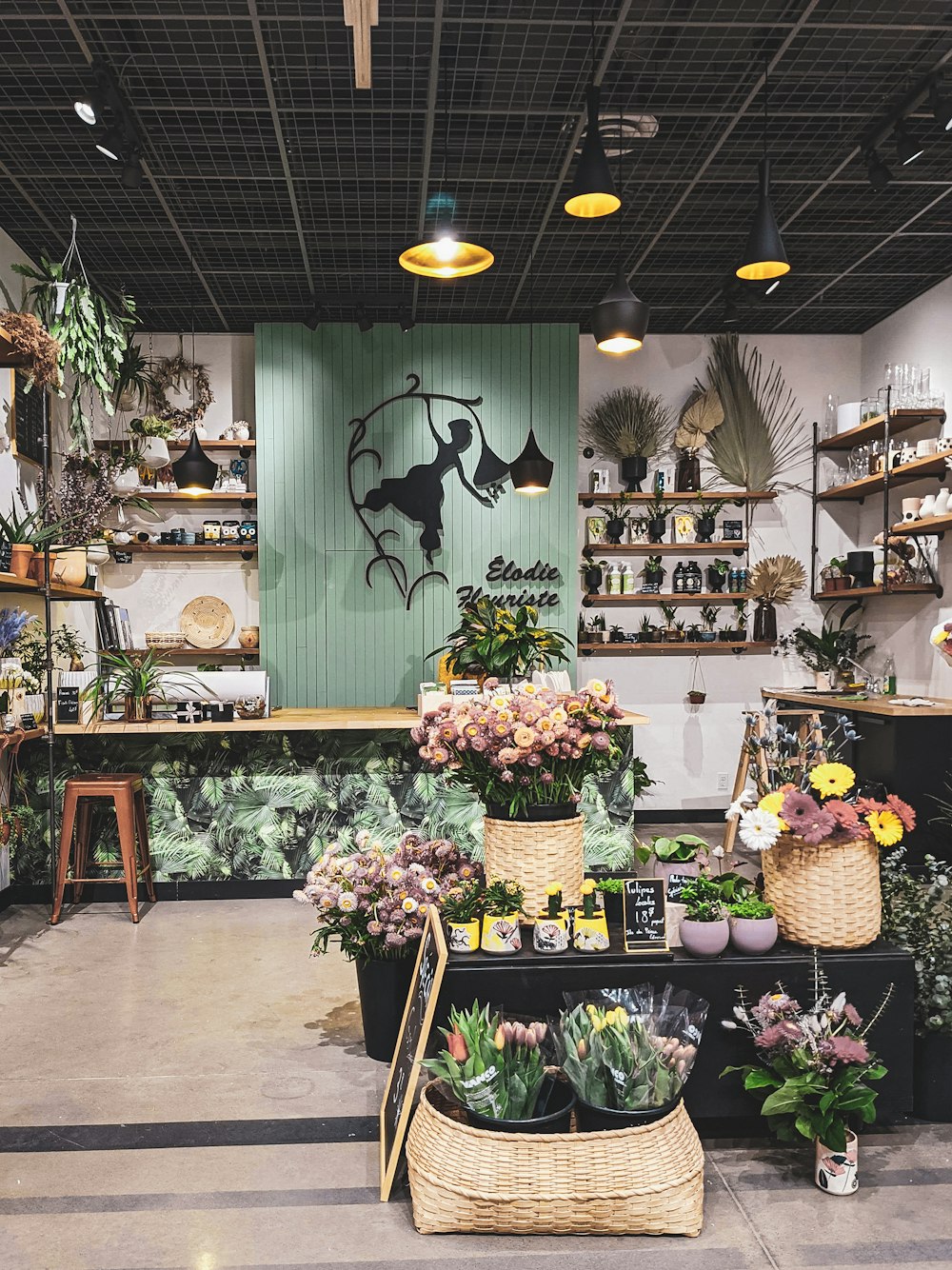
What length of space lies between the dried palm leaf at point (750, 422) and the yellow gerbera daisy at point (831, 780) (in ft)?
16.2

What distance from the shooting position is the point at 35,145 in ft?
14.9

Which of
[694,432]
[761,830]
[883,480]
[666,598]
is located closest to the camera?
[761,830]

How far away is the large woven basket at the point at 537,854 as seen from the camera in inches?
111

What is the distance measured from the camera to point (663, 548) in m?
7.21

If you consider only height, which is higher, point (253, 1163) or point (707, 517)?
point (707, 517)

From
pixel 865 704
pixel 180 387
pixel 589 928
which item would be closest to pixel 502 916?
pixel 589 928

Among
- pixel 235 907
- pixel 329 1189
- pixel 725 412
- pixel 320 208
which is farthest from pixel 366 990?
pixel 725 412

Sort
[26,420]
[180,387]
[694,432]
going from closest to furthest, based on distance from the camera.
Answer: [26,420], [180,387], [694,432]

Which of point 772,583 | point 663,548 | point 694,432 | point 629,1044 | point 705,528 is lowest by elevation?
point 629,1044

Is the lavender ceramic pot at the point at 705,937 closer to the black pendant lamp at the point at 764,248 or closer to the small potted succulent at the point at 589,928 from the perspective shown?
the small potted succulent at the point at 589,928

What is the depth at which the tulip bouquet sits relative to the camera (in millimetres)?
2789

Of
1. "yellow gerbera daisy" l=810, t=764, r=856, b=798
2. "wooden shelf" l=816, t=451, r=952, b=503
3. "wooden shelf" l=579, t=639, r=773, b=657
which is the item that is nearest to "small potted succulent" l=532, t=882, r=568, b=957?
"yellow gerbera daisy" l=810, t=764, r=856, b=798

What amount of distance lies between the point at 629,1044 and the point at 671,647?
16.7 feet

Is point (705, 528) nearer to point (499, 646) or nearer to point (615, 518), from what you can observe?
point (615, 518)
